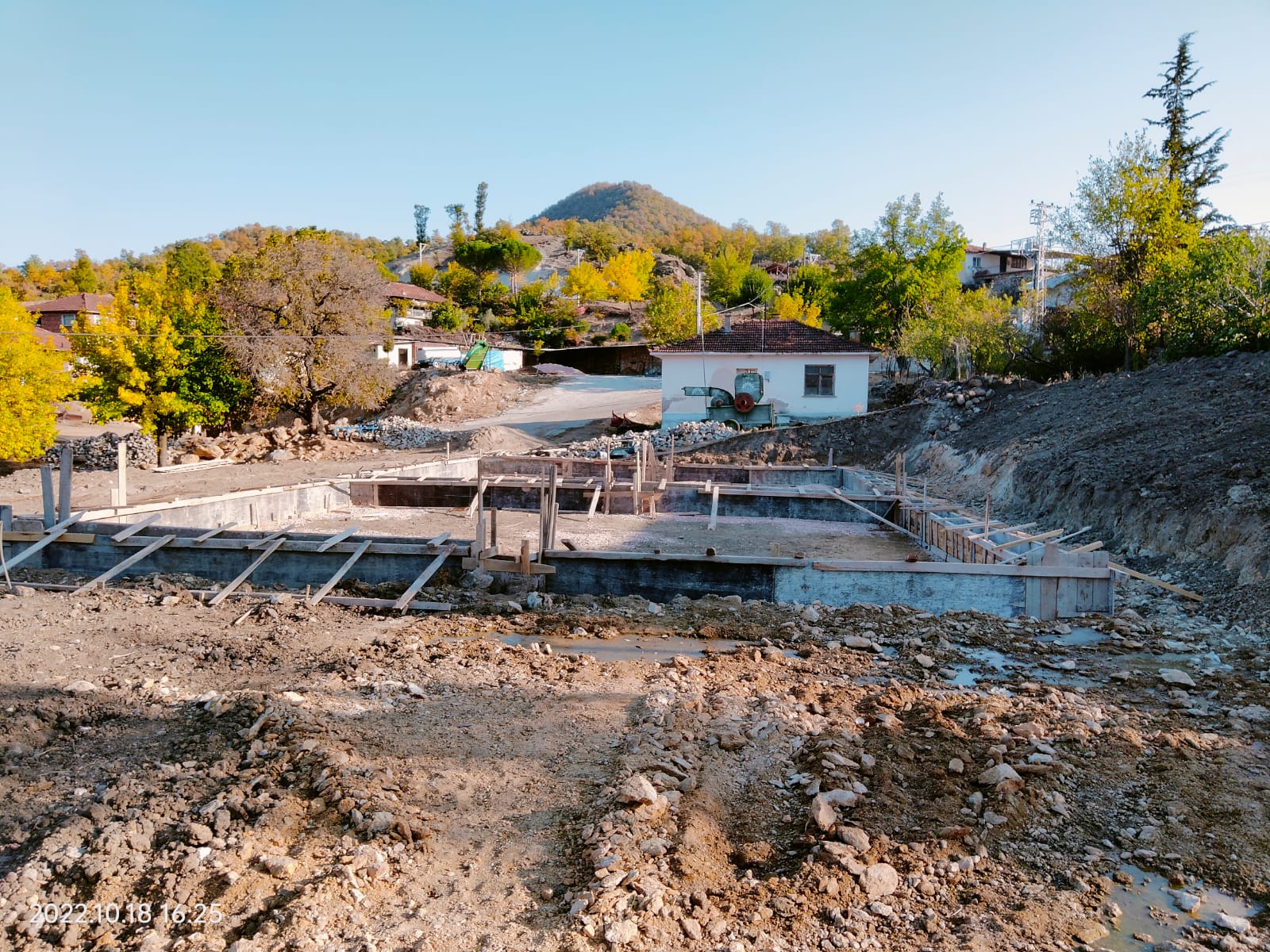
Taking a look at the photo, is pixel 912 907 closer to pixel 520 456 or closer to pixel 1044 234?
pixel 520 456

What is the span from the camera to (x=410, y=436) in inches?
1202

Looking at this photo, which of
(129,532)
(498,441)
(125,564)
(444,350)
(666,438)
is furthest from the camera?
(444,350)

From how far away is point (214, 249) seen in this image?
9444cm

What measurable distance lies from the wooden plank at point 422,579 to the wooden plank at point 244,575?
1793mm

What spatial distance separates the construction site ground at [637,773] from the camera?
13.8 feet

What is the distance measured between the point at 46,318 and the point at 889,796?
60.9 m

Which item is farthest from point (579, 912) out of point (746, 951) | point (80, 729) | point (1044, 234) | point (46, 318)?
point (46, 318)

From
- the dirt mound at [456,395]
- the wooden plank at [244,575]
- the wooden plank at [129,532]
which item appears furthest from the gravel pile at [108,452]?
the wooden plank at [244,575]

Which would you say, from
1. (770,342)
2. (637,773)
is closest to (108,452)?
(770,342)

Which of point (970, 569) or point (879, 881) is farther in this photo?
point (970, 569)

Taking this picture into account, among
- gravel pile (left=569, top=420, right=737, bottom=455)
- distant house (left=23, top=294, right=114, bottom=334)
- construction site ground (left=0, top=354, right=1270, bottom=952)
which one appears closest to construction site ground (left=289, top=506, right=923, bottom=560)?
construction site ground (left=0, top=354, right=1270, bottom=952)

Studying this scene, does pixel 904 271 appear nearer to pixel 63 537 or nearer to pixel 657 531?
pixel 657 531

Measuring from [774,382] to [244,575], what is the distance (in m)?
20.9

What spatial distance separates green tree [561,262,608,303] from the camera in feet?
213
